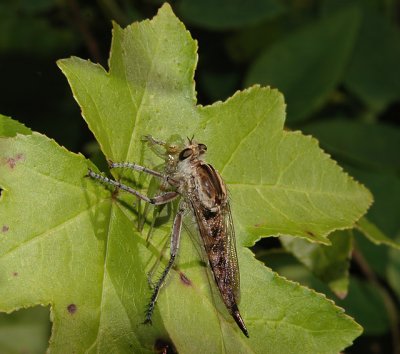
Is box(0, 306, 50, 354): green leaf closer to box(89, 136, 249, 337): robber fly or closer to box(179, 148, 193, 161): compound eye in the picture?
box(89, 136, 249, 337): robber fly

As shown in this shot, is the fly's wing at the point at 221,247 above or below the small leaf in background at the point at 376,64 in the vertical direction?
below

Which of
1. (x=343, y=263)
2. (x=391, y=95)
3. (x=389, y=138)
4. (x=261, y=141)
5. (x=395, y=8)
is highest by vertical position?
(x=395, y=8)

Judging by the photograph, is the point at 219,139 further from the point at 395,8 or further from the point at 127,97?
the point at 395,8

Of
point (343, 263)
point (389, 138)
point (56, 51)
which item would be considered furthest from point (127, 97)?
point (389, 138)

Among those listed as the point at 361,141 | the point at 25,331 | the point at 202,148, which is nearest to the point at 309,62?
the point at 361,141

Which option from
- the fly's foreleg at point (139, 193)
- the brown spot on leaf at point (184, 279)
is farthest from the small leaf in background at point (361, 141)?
the brown spot on leaf at point (184, 279)

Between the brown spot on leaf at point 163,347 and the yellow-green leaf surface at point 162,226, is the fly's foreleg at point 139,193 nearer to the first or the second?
the yellow-green leaf surface at point 162,226
